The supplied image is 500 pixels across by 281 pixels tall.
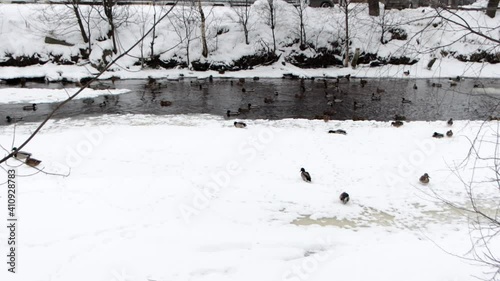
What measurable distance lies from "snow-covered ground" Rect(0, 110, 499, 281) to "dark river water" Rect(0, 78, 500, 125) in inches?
141

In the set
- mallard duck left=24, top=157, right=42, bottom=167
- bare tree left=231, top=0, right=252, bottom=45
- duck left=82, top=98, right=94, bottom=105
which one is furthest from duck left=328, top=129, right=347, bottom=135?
bare tree left=231, top=0, right=252, bottom=45

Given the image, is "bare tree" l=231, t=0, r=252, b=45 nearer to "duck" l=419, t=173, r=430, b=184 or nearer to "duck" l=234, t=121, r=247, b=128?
"duck" l=234, t=121, r=247, b=128

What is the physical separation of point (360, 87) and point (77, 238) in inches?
744

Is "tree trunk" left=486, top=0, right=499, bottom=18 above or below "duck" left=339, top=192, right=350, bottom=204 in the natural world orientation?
above

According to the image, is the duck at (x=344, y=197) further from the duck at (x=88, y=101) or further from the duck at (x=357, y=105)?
the duck at (x=88, y=101)

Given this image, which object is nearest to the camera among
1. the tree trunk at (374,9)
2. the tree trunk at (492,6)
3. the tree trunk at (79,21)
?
the tree trunk at (492,6)

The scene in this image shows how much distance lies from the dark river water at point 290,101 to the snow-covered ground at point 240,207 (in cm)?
359

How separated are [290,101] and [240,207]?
11.6 meters

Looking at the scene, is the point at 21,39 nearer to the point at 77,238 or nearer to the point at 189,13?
the point at 189,13

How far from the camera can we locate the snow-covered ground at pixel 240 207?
5.45 m

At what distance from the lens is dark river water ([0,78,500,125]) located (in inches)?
611

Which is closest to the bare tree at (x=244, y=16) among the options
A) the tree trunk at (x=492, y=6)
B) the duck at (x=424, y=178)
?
the tree trunk at (x=492, y=6)

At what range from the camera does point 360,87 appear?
71.5 ft

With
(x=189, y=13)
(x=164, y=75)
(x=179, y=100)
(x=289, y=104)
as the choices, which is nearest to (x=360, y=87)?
(x=289, y=104)
